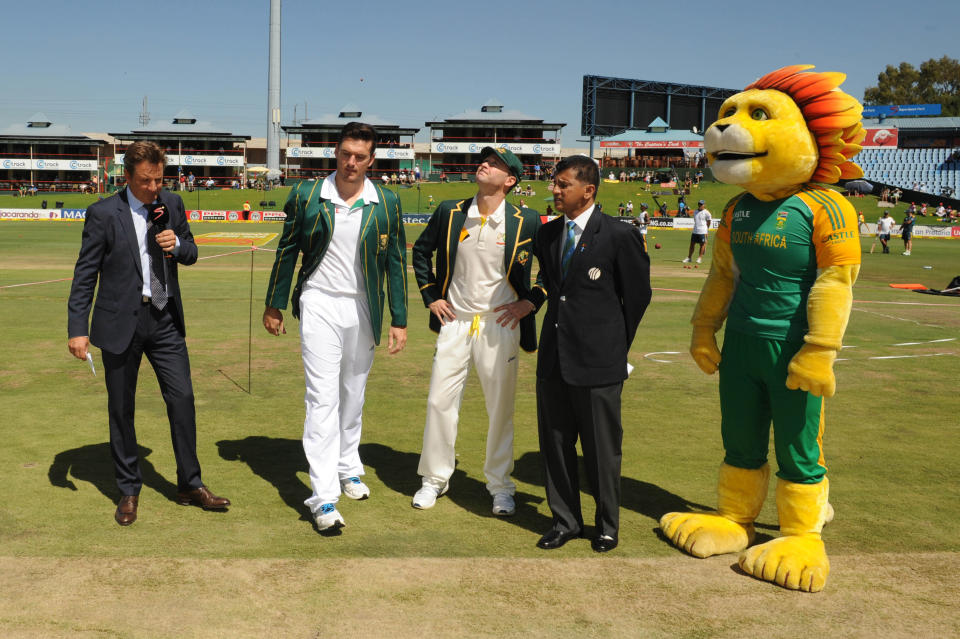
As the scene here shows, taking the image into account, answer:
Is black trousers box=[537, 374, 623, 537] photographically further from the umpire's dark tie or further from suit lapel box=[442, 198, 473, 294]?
the umpire's dark tie

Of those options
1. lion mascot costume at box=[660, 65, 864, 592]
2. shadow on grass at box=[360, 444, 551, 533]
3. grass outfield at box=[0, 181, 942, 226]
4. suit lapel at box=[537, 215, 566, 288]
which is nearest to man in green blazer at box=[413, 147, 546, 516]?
shadow on grass at box=[360, 444, 551, 533]

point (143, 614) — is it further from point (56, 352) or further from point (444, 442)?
point (56, 352)

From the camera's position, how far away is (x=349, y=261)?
5.23 m

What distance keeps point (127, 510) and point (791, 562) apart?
12.1 feet

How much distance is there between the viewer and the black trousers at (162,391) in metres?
5.00

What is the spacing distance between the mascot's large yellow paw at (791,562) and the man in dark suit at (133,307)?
3.08 metres

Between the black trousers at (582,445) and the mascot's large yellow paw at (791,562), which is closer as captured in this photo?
the mascot's large yellow paw at (791,562)

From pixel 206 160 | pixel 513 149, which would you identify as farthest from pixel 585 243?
Result: pixel 206 160

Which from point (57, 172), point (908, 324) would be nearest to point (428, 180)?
point (57, 172)

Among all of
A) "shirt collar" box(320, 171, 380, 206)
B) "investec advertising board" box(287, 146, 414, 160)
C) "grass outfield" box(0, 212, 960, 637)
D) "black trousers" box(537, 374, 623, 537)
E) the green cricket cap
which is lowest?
"grass outfield" box(0, 212, 960, 637)

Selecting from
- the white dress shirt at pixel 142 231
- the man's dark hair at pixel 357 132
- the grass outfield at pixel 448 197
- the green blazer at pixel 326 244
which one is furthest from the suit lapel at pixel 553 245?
the grass outfield at pixel 448 197

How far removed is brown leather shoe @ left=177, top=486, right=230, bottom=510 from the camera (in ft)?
16.8

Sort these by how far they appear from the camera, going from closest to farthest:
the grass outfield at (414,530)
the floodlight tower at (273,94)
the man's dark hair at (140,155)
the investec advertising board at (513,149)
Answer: the grass outfield at (414,530) → the man's dark hair at (140,155) → the floodlight tower at (273,94) → the investec advertising board at (513,149)

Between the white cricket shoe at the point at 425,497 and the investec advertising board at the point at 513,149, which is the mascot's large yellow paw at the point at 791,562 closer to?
the white cricket shoe at the point at 425,497
